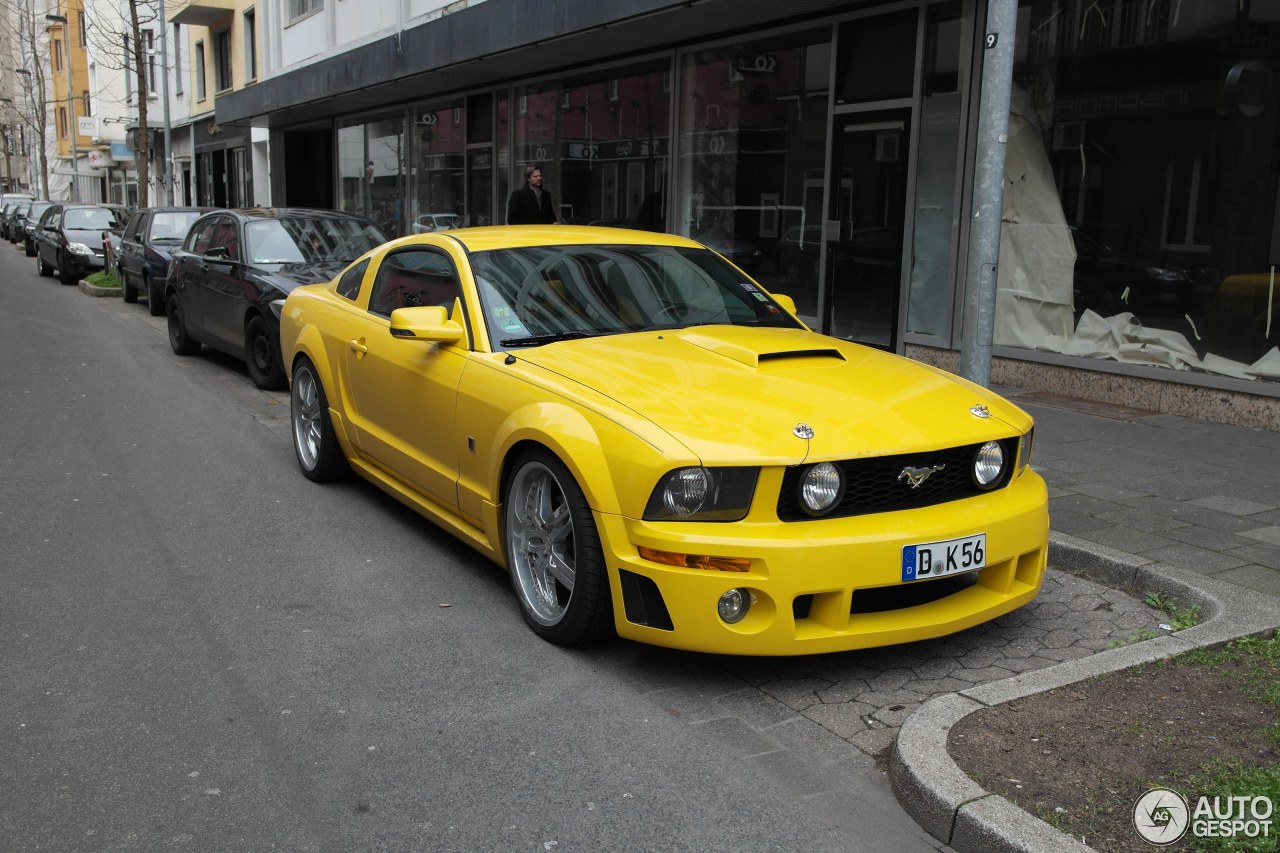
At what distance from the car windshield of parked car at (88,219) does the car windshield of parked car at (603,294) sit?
70.5 feet

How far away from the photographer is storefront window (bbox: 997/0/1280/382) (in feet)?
27.0

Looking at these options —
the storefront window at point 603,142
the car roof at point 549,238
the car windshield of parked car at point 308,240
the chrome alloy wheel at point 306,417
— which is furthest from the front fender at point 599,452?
the storefront window at point 603,142

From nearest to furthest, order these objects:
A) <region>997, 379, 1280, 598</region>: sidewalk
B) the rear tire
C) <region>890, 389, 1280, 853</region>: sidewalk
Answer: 1. <region>890, 389, 1280, 853</region>: sidewalk
2. <region>997, 379, 1280, 598</region>: sidewalk
3. the rear tire

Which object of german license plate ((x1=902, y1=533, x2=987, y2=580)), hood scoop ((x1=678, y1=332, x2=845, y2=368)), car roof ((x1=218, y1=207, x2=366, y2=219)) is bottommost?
german license plate ((x1=902, y1=533, x2=987, y2=580))

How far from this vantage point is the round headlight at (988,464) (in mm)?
4078

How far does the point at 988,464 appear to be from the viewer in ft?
13.5

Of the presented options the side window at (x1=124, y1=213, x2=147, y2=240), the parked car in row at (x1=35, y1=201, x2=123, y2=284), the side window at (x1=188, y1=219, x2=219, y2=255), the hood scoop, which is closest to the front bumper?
the hood scoop

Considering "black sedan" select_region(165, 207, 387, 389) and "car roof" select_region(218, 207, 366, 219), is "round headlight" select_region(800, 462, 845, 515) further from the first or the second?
"car roof" select_region(218, 207, 366, 219)

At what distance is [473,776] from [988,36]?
423 centimetres

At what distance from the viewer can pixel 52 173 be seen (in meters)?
64.4

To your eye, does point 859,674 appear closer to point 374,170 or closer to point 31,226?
point 374,170

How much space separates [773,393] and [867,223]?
7250mm

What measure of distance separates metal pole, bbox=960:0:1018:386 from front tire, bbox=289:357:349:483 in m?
3.61

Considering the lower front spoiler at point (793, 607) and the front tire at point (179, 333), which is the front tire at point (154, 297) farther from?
the lower front spoiler at point (793, 607)
